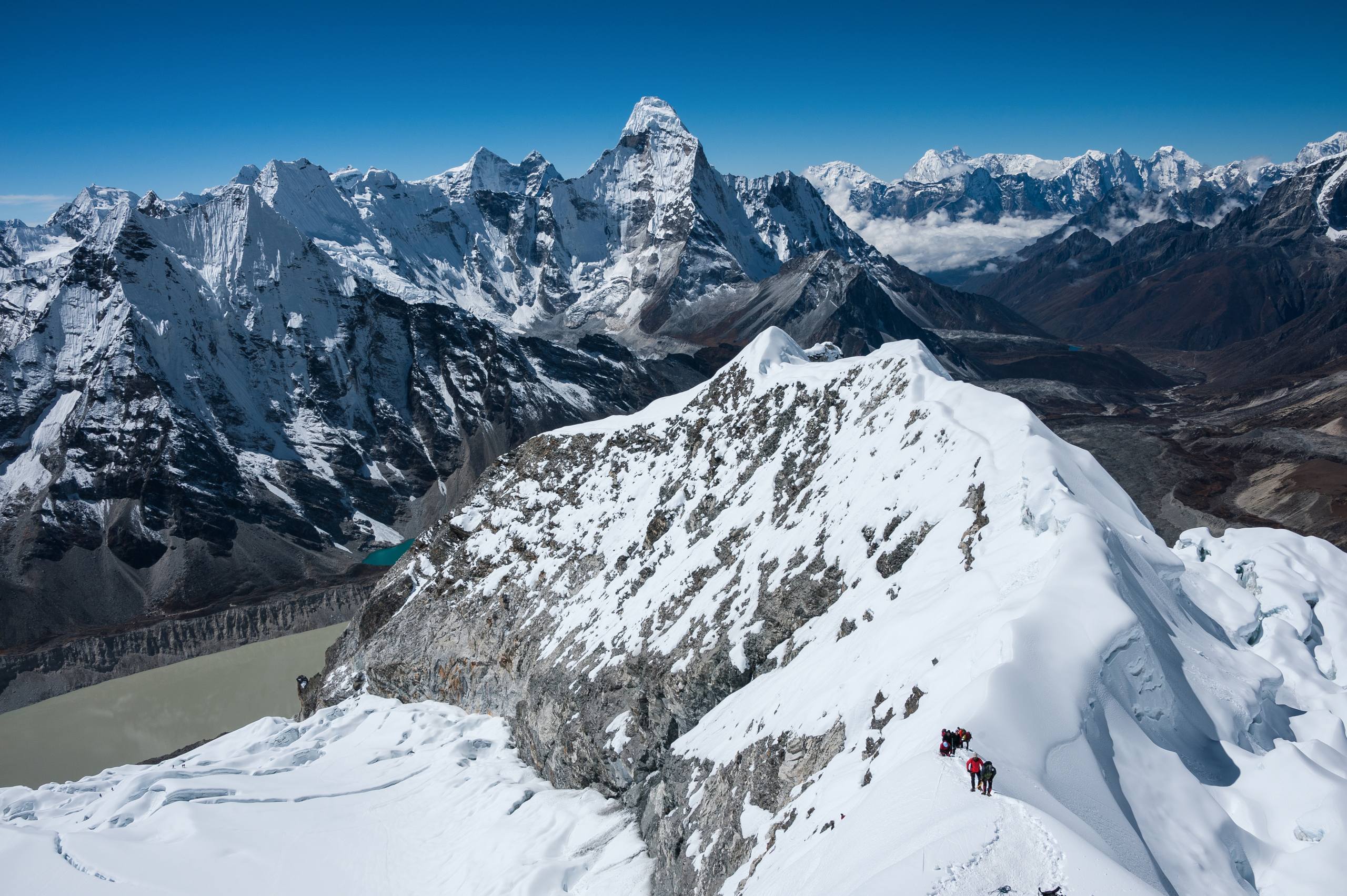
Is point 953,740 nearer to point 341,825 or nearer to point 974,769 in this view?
point 974,769

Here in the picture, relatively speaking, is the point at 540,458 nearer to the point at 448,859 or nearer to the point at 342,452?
the point at 448,859

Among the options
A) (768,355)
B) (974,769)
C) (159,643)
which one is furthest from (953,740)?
(159,643)

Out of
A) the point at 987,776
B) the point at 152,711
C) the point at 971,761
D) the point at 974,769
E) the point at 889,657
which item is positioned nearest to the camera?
the point at 987,776

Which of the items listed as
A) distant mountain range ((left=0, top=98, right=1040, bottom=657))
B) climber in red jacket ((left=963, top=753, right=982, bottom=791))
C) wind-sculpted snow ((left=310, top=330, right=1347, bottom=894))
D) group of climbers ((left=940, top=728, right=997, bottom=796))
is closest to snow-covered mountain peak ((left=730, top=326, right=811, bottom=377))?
wind-sculpted snow ((left=310, top=330, right=1347, bottom=894))

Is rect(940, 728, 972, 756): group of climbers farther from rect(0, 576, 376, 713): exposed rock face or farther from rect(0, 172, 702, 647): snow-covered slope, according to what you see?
rect(0, 172, 702, 647): snow-covered slope

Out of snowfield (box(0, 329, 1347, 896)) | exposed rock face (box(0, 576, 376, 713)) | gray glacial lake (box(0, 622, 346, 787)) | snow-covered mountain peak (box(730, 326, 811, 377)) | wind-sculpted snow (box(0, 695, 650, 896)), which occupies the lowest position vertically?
gray glacial lake (box(0, 622, 346, 787))

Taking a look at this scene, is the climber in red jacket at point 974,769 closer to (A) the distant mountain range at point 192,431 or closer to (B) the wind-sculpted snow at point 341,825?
(B) the wind-sculpted snow at point 341,825
